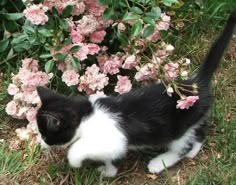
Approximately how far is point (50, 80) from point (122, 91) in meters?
0.43

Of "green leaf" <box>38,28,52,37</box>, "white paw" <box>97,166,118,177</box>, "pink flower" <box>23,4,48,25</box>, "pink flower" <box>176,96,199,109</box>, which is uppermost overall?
"pink flower" <box>23,4,48,25</box>

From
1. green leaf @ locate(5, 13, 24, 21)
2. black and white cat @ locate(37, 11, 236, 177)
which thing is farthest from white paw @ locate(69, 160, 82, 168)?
green leaf @ locate(5, 13, 24, 21)

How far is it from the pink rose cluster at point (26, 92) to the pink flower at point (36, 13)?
284mm

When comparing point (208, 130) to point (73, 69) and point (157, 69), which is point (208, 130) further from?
point (73, 69)

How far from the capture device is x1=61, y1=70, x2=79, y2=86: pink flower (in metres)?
3.12

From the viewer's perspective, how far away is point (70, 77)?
3119 mm

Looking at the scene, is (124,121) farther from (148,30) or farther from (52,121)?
(148,30)

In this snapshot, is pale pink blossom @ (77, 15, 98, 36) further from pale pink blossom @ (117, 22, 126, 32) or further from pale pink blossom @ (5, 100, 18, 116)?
pale pink blossom @ (5, 100, 18, 116)

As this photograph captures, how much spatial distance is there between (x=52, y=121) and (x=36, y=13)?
2.21ft

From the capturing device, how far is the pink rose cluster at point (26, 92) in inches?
124

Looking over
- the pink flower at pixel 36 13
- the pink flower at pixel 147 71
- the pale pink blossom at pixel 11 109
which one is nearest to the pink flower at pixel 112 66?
the pink flower at pixel 147 71

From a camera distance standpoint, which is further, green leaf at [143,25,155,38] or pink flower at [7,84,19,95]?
pink flower at [7,84,19,95]

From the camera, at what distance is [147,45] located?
10.5 feet

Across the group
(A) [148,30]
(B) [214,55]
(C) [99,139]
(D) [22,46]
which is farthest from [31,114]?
(B) [214,55]
